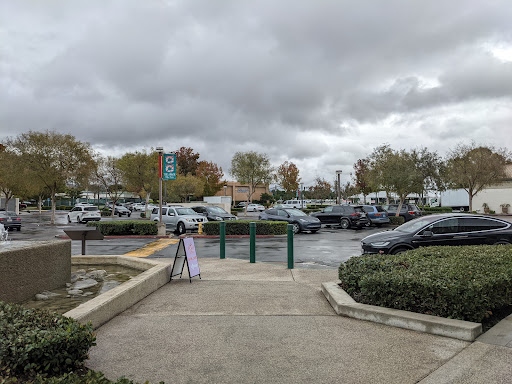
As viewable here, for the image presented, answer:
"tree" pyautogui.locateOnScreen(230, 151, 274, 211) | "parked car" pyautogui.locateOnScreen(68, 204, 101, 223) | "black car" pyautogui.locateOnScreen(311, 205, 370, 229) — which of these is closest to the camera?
"black car" pyautogui.locateOnScreen(311, 205, 370, 229)

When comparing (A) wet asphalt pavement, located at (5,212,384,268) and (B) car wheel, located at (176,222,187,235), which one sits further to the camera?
(B) car wheel, located at (176,222,187,235)

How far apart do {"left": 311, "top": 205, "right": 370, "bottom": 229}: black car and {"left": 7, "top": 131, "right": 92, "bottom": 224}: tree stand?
2019cm

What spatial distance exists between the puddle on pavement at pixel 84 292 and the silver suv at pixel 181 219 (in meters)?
12.9

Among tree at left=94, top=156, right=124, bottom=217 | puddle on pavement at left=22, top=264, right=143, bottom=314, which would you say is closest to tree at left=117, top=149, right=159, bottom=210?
tree at left=94, top=156, right=124, bottom=217

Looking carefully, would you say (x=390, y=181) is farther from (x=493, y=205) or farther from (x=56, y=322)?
(x=56, y=322)

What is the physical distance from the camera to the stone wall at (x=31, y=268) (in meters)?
6.14

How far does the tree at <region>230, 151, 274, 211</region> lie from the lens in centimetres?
5009

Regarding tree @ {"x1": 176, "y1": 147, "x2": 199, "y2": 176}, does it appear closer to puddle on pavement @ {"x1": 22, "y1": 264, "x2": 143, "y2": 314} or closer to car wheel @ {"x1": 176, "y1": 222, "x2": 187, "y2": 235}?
car wheel @ {"x1": 176, "y1": 222, "x2": 187, "y2": 235}

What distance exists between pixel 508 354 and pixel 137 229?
18763 millimetres

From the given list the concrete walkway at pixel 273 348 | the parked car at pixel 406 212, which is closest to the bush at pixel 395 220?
the parked car at pixel 406 212

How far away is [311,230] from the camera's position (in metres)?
22.0

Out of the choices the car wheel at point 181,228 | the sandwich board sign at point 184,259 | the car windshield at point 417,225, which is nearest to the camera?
the sandwich board sign at point 184,259

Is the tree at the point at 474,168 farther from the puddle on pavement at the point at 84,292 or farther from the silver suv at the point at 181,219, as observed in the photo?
the puddle on pavement at the point at 84,292

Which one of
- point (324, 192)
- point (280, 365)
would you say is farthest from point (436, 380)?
point (324, 192)
